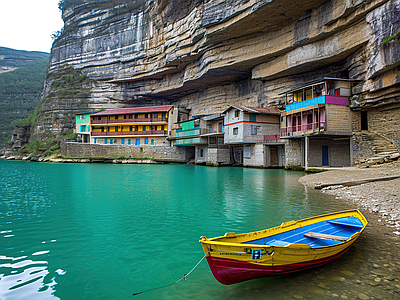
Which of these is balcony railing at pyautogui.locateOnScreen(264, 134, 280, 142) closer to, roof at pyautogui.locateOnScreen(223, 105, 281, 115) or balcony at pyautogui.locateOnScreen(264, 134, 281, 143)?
balcony at pyautogui.locateOnScreen(264, 134, 281, 143)

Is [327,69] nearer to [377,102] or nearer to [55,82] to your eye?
[377,102]

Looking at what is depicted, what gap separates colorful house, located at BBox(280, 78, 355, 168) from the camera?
26.0 m

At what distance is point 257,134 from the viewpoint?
1433 inches

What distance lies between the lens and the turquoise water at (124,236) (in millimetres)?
4999

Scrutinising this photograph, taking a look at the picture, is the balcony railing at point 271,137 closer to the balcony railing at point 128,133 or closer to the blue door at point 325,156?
the blue door at point 325,156

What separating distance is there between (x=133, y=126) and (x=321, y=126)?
136 ft

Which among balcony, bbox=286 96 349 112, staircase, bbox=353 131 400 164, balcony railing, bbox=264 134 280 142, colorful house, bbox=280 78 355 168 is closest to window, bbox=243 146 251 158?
balcony railing, bbox=264 134 280 142

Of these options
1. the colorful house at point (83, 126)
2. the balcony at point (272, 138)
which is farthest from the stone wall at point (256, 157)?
the colorful house at point (83, 126)

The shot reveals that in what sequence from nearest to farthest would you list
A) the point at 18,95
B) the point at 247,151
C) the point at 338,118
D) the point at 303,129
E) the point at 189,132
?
the point at 338,118 < the point at 303,129 < the point at 247,151 < the point at 189,132 < the point at 18,95

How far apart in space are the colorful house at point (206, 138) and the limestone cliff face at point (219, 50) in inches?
285

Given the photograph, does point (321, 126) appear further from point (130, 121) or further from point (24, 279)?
point (130, 121)

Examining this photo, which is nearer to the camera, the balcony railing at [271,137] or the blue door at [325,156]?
the blue door at [325,156]

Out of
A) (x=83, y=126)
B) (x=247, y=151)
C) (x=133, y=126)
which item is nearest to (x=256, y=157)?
(x=247, y=151)

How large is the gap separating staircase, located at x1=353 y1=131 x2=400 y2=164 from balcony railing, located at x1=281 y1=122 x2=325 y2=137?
3857mm
